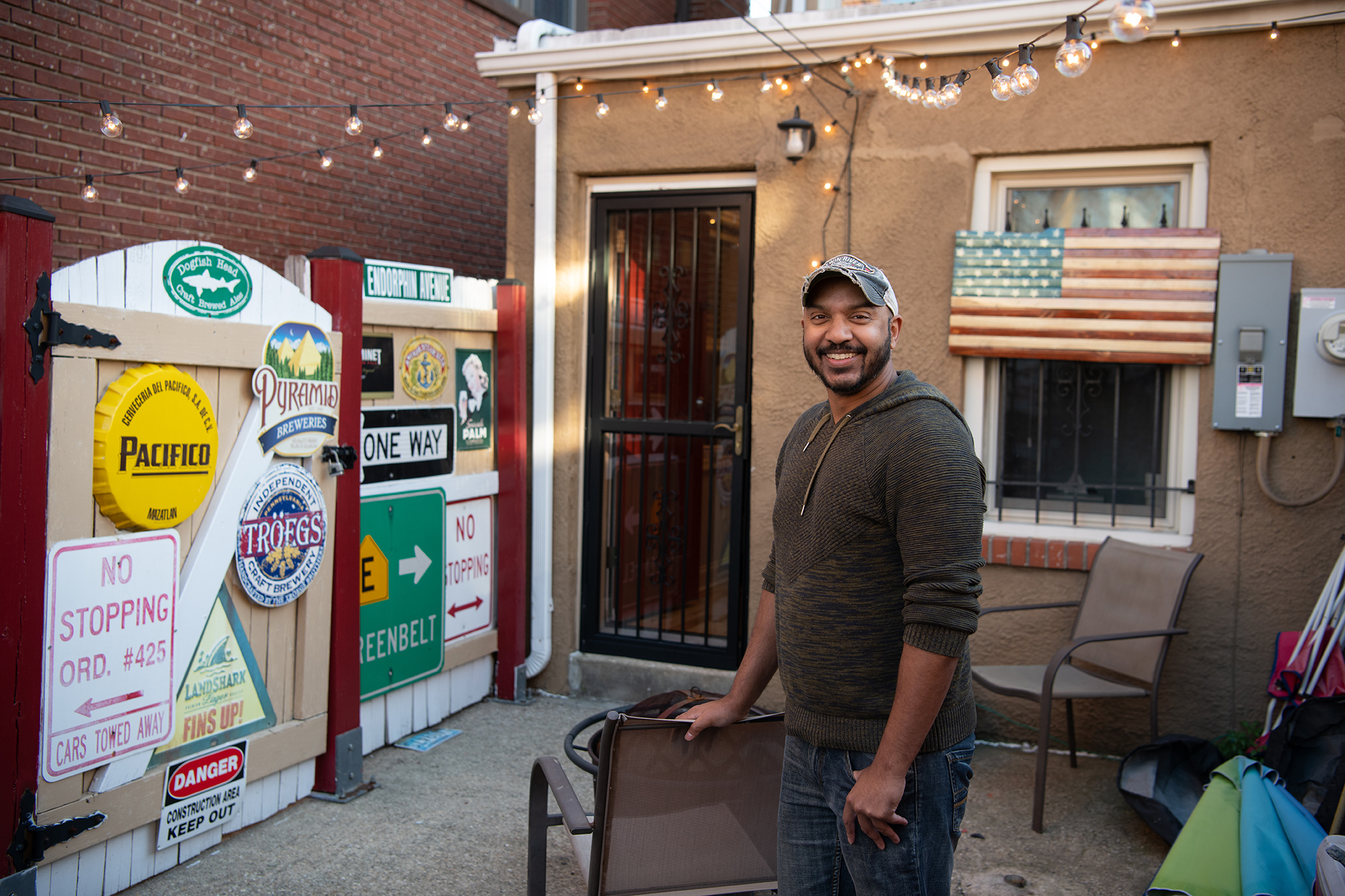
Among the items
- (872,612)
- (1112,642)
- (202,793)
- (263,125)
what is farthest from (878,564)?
(263,125)

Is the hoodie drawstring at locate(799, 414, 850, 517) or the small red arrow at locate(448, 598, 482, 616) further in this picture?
the small red arrow at locate(448, 598, 482, 616)

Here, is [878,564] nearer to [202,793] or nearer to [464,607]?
[202,793]

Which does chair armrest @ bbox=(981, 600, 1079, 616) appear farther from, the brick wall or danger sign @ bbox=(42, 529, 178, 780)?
the brick wall

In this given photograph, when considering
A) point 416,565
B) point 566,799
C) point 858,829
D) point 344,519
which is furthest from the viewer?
point 416,565

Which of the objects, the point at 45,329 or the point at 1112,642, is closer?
the point at 45,329

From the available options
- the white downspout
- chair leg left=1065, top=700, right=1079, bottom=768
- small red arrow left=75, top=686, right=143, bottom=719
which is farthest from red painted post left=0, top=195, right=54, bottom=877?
chair leg left=1065, top=700, right=1079, bottom=768

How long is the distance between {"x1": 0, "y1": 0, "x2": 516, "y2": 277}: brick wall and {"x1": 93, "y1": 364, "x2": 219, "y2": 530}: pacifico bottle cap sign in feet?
8.10

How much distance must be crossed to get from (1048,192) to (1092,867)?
3.00 m

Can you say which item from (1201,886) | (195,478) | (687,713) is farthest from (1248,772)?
(195,478)

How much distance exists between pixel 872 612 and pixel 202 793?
8.95 feet

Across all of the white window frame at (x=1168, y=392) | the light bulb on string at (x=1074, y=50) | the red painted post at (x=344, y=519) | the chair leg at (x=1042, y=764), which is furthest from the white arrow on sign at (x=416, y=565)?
the light bulb on string at (x=1074, y=50)

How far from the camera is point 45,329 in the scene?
293cm

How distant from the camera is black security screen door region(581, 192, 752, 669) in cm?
529

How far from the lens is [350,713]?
4176 mm
